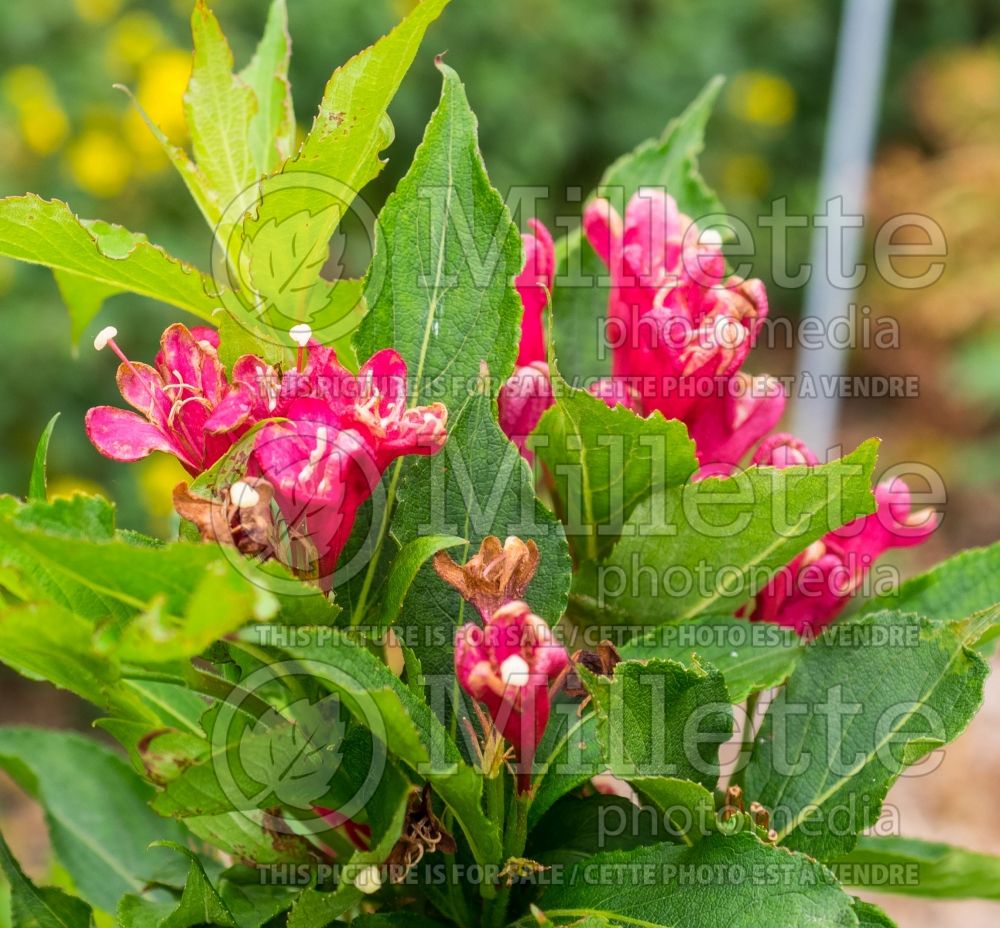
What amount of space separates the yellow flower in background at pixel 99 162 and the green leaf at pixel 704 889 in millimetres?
2469

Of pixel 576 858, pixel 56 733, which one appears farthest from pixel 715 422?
pixel 56 733

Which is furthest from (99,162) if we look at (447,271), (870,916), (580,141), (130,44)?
(870,916)

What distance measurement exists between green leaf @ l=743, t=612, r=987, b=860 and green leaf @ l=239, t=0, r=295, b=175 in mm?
415

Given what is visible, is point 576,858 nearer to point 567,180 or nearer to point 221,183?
point 221,183

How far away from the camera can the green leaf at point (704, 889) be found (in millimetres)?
513

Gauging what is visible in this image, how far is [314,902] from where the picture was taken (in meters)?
0.53

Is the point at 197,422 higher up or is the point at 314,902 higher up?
the point at 197,422

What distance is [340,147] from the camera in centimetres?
57

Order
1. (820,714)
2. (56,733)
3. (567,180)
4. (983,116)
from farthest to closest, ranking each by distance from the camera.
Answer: (983,116), (567,180), (56,733), (820,714)

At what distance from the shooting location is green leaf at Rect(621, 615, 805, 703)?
24.2 inches

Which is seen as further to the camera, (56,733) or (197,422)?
(56,733)

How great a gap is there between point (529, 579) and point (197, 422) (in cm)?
17

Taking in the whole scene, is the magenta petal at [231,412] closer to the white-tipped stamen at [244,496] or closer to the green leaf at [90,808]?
the white-tipped stamen at [244,496]

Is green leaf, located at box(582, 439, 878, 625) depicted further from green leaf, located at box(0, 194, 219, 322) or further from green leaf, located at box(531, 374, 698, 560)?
green leaf, located at box(0, 194, 219, 322)
